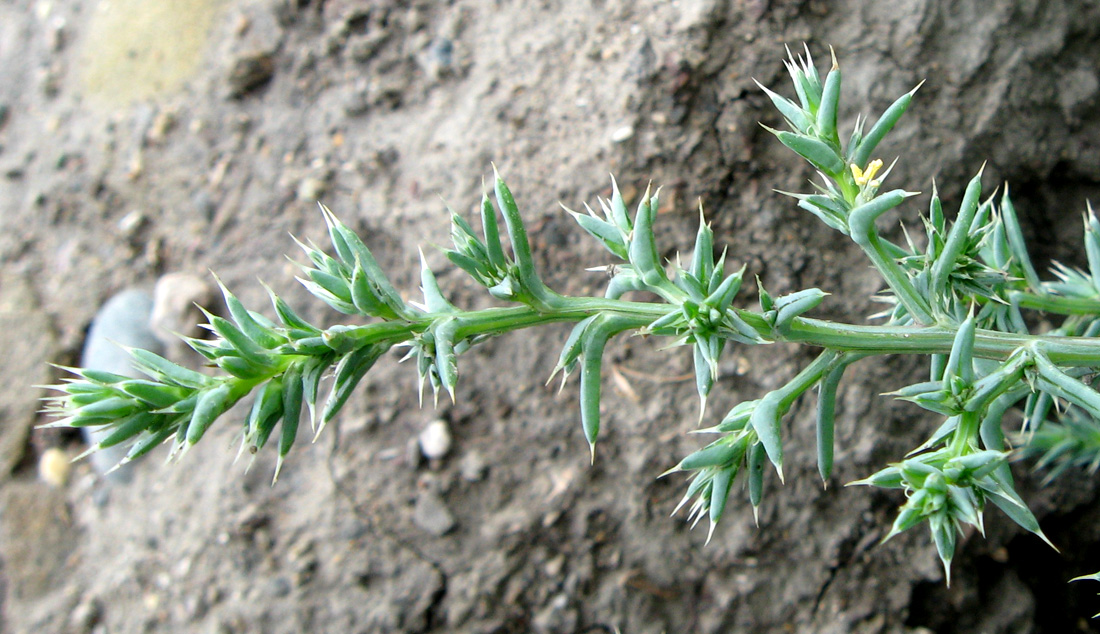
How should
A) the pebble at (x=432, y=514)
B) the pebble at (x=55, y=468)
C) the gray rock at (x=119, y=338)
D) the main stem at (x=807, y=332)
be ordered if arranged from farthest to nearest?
the pebble at (x=55, y=468)
the gray rock at (x=119, y=338)
the pebble at (x=432, y=514)
the main stem at (x=807, y=332)

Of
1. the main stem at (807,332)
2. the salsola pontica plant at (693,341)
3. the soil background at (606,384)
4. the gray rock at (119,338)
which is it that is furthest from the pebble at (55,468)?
the main stem at (807,332)

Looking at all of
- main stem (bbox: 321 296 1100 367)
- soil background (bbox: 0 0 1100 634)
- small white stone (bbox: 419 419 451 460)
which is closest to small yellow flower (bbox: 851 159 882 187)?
main stem (bbox: 321 296 1100 367)

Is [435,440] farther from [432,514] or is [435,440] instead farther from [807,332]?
[807,332]

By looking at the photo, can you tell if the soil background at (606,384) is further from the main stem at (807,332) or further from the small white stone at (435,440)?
the main stem at (807,332)

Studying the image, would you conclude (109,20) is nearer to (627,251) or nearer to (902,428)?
(627,251)

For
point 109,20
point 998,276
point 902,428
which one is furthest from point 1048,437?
point 109,20

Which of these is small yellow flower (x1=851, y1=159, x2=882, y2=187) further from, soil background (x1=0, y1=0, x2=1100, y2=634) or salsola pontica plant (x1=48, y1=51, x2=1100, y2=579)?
soil background (x1=0, y1=0, x2=1100, y2=634)
